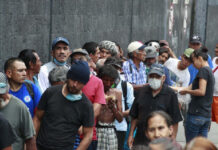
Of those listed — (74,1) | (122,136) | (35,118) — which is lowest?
(122,136)

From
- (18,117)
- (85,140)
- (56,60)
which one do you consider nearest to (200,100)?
(56,60)

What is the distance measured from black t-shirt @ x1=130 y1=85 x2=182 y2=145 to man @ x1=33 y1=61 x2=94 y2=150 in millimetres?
Result: 1202

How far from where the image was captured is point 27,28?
929 centimetres

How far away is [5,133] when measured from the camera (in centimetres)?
508

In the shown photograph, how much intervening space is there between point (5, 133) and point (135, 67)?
417 centimetres

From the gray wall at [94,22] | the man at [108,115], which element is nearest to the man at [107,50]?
the gray wall at [94,22]

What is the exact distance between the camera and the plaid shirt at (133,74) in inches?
348

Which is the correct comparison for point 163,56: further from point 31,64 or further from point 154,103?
point 31,64

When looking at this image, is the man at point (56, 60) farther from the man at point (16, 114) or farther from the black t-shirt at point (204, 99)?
the black t-shirt at point (204, 99)

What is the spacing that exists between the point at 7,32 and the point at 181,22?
10379mm

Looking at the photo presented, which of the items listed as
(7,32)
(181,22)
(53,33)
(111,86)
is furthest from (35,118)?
(181,22)

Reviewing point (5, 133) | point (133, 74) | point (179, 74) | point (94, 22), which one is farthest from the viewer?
point (94, 22)

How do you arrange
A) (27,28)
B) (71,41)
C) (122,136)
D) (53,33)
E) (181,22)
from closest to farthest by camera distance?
(122,136)
(27,28)
(53,33)
(71,41)
(181,22)

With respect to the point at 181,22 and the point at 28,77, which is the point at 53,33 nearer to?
the point at 28,77
